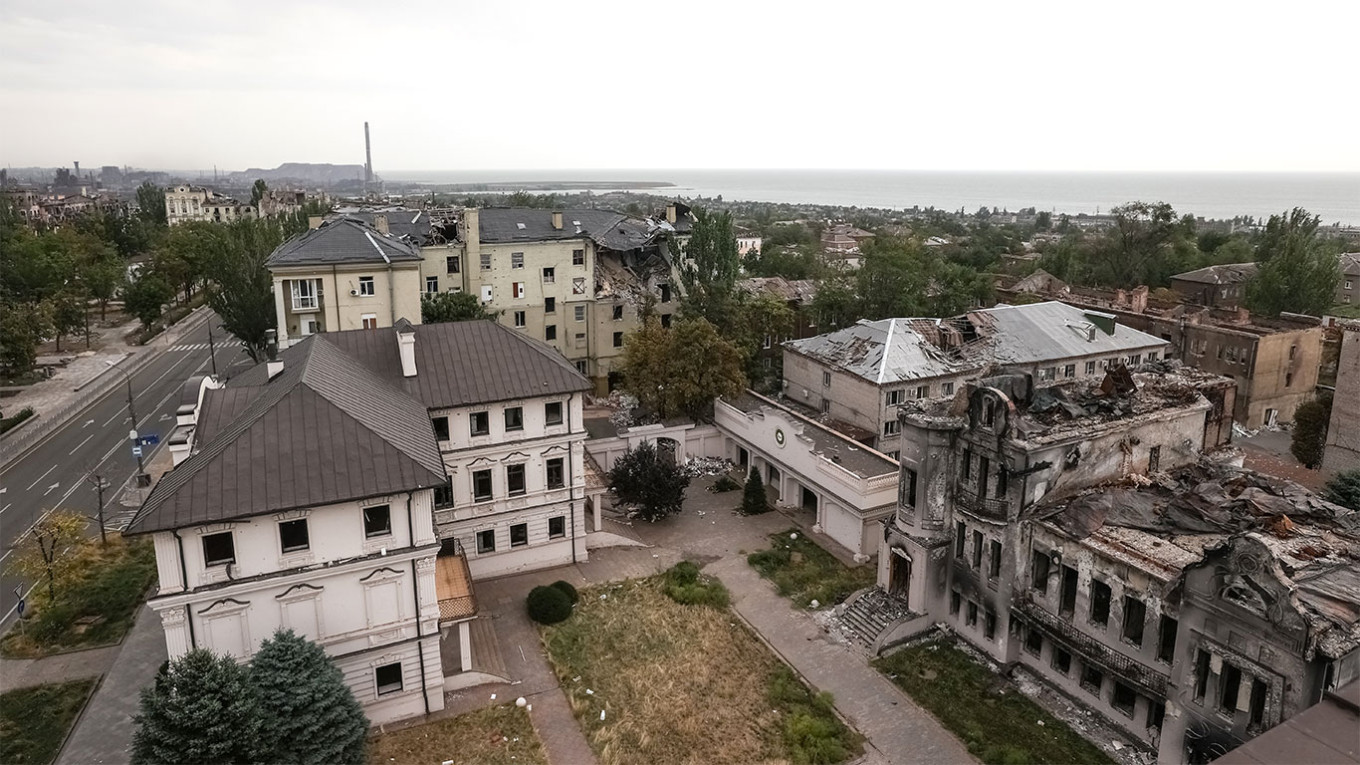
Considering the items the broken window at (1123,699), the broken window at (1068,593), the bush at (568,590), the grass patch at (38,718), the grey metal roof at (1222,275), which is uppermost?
the grey metal roof at (1222,275)

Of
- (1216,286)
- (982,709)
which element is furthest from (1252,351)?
(982,709)

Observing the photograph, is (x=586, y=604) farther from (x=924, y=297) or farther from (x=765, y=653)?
(x=924, y=297)

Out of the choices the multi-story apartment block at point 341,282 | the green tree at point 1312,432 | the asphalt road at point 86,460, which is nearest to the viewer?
the asphalt road at point 86,460

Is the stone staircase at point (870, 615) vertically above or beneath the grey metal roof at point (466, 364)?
beneath

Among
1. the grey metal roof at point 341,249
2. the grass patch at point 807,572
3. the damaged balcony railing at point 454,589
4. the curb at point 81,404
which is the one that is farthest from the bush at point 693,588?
the curb at point 81,404

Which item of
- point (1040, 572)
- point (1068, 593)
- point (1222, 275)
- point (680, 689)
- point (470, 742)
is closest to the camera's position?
point (470, 742)

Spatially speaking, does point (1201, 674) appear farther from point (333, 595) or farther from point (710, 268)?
point (710, 268)

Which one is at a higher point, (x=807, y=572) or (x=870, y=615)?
(x=870, y=615)

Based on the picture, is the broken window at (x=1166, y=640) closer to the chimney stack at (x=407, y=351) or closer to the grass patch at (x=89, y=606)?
the chimney stack at (x=407, y=351)

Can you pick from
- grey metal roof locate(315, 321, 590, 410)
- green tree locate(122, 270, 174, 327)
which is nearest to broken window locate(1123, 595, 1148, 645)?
grey metal roof locate(315, 321, 590, 410)
